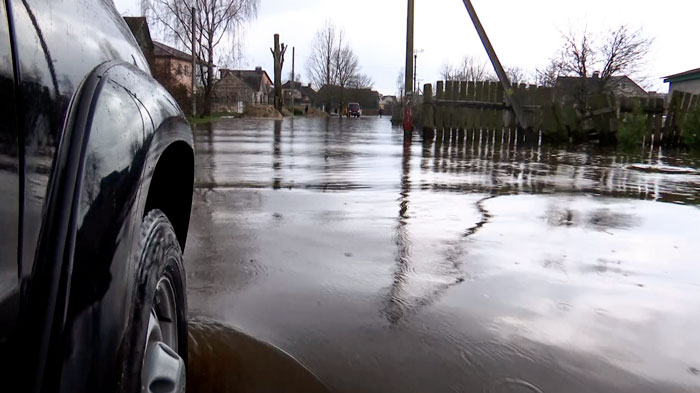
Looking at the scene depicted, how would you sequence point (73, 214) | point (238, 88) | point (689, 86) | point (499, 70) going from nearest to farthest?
point (73, 214), point (499, 70), point (689, 86), point (238, 88)

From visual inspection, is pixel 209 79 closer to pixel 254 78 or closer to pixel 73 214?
pixel 73 214

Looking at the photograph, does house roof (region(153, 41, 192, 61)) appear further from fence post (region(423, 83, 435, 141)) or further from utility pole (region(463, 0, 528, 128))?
utility pole (region(463, 0, 528, 128))

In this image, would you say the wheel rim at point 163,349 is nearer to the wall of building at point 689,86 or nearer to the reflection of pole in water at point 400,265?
the reflection of pole in water at point 400,265

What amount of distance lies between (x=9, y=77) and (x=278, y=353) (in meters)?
1.57

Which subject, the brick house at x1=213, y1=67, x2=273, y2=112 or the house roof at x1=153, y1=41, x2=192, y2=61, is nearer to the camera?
the house roof at x1=153, y1=41, x2=192, y2=61

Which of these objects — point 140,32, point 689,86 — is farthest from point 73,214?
point 689,86

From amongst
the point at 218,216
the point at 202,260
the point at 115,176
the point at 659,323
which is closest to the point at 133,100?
the point at 115,176

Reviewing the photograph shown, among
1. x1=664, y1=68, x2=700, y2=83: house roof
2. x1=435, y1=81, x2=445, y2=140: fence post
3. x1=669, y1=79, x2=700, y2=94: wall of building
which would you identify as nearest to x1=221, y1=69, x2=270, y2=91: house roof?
x1=664, y1=68, x2=700, y2=83: house roof

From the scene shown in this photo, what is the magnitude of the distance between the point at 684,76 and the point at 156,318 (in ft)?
128

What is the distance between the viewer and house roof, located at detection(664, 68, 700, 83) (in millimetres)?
32781

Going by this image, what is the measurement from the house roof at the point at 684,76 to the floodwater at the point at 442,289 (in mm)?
31365

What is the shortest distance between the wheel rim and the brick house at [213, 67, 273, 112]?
44814mm

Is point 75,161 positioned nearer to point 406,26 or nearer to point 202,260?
point 202,260

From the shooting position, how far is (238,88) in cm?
8675
